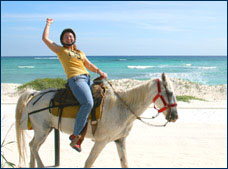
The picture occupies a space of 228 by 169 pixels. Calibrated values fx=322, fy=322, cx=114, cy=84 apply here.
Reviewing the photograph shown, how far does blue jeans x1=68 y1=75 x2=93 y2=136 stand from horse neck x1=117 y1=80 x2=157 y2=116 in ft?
1.86

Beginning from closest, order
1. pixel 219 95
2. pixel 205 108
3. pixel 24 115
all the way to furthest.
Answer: pixel 24 115 → pixel 205 108 → pixel 219 95

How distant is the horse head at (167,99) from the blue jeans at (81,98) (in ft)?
3.04

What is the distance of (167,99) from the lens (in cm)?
426

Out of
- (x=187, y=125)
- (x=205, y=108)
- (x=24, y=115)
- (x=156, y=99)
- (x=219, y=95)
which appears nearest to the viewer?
(x=156, y=99)

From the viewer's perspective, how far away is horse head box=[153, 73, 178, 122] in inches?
165

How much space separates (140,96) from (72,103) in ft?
3.36

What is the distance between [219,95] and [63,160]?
17.2 metres

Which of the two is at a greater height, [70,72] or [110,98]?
[70,72]

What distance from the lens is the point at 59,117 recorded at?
16.0ft

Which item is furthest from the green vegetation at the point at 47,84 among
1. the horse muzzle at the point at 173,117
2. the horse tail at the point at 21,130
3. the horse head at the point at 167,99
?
the horse muzzle at the point at 173,117

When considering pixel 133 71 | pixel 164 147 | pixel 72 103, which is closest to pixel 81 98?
pixel 72 103

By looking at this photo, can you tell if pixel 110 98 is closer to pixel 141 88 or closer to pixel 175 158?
pixel 141 88

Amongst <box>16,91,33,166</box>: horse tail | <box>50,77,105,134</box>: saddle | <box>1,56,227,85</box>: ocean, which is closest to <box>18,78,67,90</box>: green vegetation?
<box>1,56,227,85</box>: ocean

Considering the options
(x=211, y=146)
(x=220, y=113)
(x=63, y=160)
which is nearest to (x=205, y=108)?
(x=220, y=113)
